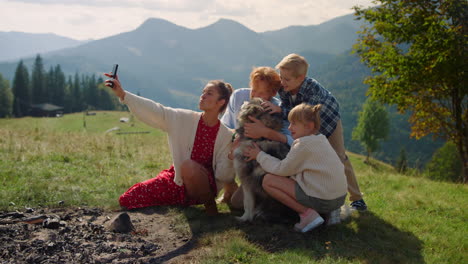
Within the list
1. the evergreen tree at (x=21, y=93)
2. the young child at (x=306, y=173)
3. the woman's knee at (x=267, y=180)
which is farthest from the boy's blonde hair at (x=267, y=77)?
the evergreen tree at (x=21, y=93)

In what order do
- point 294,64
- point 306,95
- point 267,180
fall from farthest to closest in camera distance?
point 306,95 → point 294,64 → point 267,180

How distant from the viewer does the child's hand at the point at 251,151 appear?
15.7ft

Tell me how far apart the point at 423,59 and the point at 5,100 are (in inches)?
3536

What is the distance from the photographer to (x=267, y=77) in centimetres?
548

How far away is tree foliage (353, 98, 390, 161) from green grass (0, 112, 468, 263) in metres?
44.8

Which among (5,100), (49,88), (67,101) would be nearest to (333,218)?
(5,100)

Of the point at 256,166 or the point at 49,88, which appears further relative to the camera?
the point at 49,88

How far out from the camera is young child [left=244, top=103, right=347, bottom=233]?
14.5ft

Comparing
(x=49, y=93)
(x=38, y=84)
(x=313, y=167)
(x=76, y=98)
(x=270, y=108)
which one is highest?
(x=270, y=108)

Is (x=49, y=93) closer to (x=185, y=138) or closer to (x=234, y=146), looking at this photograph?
(x=185, y=138)

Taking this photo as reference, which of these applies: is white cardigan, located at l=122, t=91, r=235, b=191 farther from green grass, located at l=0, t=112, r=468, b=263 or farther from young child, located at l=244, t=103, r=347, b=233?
young child, located at l=244, t=103, r=347, b=233

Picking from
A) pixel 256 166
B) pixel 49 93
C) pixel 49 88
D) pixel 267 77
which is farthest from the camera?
pixel 49 88

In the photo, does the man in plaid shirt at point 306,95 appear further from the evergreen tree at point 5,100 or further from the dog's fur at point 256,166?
the evergreen tree at point 5,100

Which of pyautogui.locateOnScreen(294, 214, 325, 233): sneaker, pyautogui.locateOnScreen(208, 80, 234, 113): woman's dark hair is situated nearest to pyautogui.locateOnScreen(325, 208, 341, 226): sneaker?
pyautogui.locateOnScreen(294, 214, 325, 233): sneaker
